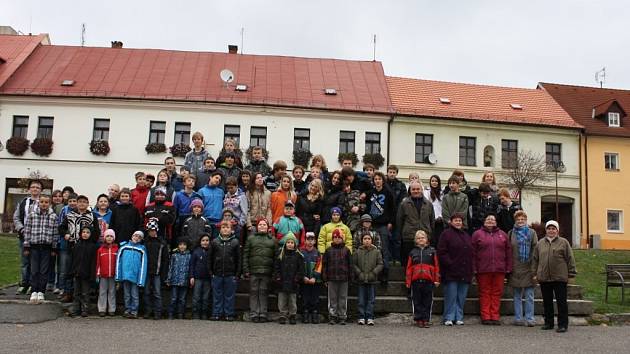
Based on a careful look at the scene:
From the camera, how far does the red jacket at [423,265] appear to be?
8.69 metres

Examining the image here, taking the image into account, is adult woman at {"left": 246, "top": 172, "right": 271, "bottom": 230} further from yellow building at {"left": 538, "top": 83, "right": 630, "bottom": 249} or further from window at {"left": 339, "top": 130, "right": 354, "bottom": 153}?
yellow building at {"left": 538, "top": 83, "right": 630, "bottom": 249}

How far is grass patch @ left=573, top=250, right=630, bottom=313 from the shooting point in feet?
34.7

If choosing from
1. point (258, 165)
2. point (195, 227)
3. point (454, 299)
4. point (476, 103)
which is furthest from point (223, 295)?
point (476, 103)

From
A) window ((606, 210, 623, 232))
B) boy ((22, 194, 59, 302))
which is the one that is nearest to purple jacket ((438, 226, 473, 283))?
boy ((22, 194, 59, 302))

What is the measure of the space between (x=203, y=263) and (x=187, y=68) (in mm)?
23997

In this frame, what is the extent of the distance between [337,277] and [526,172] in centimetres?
2163

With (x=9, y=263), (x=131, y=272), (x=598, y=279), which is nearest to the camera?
(x=131, y=272)

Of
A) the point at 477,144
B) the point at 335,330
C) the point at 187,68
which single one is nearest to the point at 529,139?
the point at 477,144

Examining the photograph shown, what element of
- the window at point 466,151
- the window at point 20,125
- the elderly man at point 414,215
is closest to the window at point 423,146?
the window at point 466,151

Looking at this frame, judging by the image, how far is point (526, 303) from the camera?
9.00 meters

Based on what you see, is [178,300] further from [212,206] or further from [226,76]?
[226,76]

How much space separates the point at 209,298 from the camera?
8953 millimetres

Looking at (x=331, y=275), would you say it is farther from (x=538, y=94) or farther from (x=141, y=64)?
(x=538, y=94)

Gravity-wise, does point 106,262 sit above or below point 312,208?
below
